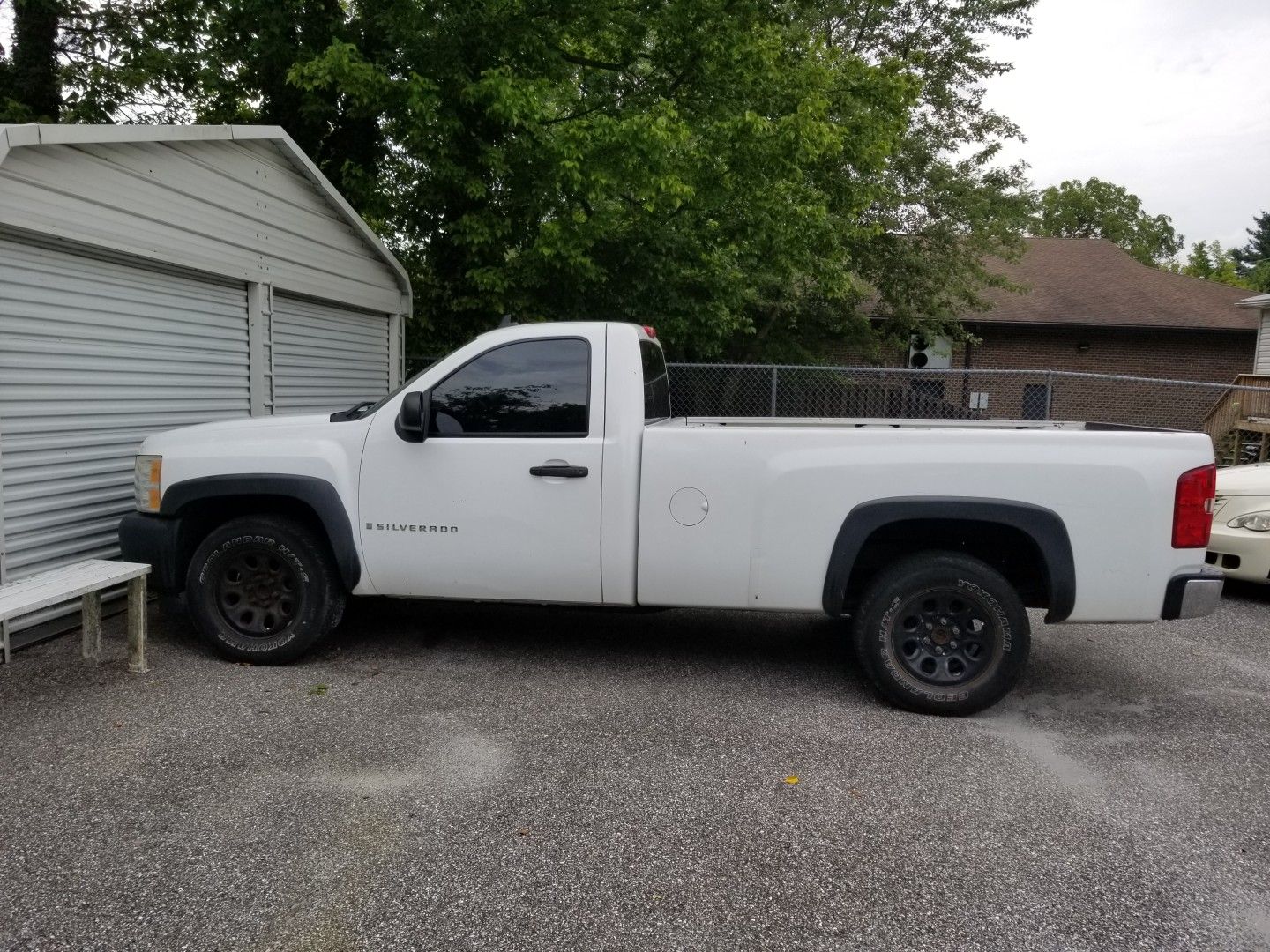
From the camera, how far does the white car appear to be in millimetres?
6730

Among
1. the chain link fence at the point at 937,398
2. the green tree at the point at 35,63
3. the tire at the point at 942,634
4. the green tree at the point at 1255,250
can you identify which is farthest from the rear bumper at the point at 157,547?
the green tree at the point at 1255,250

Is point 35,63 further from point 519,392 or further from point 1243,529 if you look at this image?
point 1243,529

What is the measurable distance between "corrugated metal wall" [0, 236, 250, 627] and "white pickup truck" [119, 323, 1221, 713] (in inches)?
35.1

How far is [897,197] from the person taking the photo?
55.7 ft

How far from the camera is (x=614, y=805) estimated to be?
131 inches

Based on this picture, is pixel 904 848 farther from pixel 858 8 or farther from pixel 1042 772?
pixel 858 8

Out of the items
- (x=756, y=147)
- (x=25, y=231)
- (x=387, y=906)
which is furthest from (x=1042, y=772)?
(x=756, y=147)

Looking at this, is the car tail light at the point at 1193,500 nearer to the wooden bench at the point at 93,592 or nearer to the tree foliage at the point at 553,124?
the wooden bench at the point at 93,592

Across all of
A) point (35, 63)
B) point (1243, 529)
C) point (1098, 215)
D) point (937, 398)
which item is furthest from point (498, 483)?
point (1098, 215)

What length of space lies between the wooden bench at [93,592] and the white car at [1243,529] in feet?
24.6

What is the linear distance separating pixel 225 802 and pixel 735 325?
31.1 ft

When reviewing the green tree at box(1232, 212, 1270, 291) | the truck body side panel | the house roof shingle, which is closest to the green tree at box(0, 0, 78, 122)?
the truck body side panel

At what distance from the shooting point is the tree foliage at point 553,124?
30.6ft

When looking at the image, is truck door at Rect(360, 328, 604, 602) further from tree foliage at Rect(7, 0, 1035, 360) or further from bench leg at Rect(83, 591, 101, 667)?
tree foliage at Rect(7, 0, 1035, 360)
